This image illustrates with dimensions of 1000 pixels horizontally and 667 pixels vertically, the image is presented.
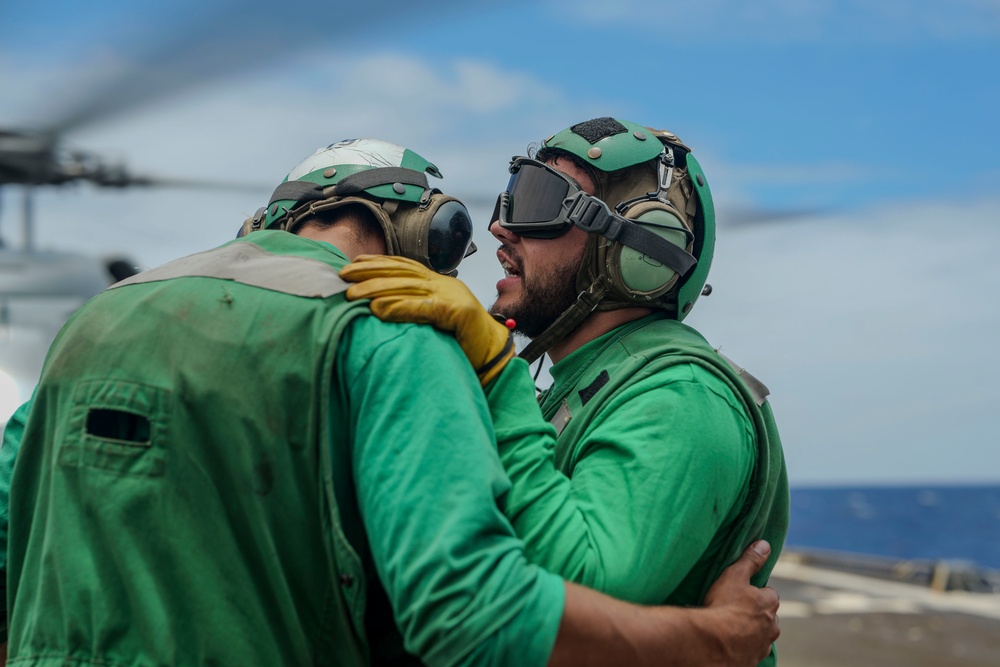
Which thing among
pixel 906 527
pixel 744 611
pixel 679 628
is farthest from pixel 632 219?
pixel 906 527

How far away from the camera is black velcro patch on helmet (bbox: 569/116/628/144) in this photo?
3.35 metres

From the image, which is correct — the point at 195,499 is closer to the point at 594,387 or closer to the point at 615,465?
the point at 615,465

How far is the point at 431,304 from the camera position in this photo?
6.88 ft

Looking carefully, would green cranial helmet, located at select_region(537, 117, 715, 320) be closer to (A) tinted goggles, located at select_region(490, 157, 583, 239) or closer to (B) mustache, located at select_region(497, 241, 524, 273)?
(A) tinted goggles, located at select_region(490, 157, 583, 239)

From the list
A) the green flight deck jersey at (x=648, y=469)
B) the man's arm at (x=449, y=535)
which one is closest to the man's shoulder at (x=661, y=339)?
the green flight deck jersey at (x=648, y=469)

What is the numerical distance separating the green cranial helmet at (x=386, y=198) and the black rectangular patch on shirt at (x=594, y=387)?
19.1 inches

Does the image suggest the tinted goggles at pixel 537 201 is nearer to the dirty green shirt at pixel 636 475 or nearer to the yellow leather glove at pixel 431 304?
the dirty green shirt at pixel 636 475

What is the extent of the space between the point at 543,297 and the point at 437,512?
1.55m

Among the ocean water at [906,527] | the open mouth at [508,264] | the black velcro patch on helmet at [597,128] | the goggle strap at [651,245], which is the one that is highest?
the black velcro patch on helmet at [597,128]

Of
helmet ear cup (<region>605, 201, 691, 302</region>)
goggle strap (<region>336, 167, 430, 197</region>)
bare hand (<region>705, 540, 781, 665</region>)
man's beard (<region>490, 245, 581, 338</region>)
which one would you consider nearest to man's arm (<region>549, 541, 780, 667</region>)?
bare hand (<region>705, 540, 781, 665</region>)

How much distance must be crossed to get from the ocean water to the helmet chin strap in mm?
57593

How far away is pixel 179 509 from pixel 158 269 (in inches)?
22.4

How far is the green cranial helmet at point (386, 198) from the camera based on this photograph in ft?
9.06

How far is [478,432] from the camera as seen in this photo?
1979 millimetres
